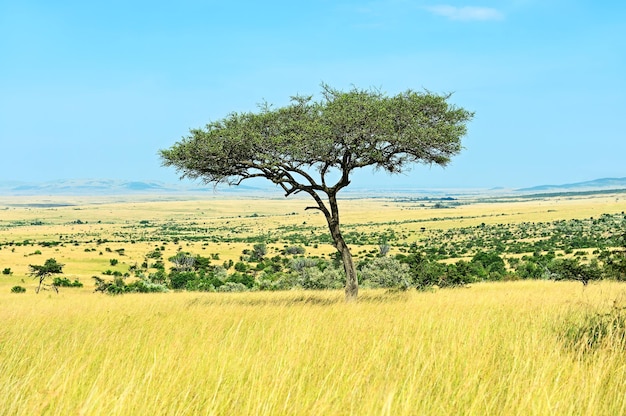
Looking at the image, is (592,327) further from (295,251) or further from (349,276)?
(295,251)

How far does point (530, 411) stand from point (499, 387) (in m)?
0.65

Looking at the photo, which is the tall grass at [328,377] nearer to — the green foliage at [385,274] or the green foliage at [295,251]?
the green foliage at [385,274]

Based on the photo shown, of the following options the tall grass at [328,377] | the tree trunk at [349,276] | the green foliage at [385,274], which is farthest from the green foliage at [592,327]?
the green foliage at [385,274]

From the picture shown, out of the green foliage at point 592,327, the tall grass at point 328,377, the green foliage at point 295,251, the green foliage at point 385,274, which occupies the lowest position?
the green foliage at point 295,251

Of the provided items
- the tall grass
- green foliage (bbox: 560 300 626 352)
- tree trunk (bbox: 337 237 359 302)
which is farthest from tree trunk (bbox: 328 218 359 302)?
the tall grass

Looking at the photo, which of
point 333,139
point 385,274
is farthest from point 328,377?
point 385,274

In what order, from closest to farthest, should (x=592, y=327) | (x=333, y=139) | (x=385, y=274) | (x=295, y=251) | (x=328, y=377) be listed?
(x=328, y=377) < (x=592, y=327) < (x=333, y=139) < (x=385, y=274) < (x=295, y=251)

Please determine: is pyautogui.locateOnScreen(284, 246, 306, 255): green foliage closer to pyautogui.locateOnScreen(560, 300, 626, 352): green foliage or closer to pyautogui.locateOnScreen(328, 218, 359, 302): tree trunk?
pyautogui.locateOnScreen(328, 218, 359, 302): tree trunk

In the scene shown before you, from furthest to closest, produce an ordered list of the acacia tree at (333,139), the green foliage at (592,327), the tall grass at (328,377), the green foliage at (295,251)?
the green foliage at (295,251) → the acacia tree at (333,139) → the green foliage at (592,327) → the tall grass at (328,377)

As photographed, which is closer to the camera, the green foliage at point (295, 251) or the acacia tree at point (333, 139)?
the acacia tree at point (333, 139)

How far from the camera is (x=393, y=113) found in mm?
17609

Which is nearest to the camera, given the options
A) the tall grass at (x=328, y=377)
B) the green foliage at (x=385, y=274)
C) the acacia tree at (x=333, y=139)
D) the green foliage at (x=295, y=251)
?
the tall grass at (x=328, y=377)

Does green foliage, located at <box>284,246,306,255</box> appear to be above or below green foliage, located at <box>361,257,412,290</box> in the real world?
below

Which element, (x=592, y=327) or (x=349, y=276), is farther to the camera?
(x=349, y=276)
